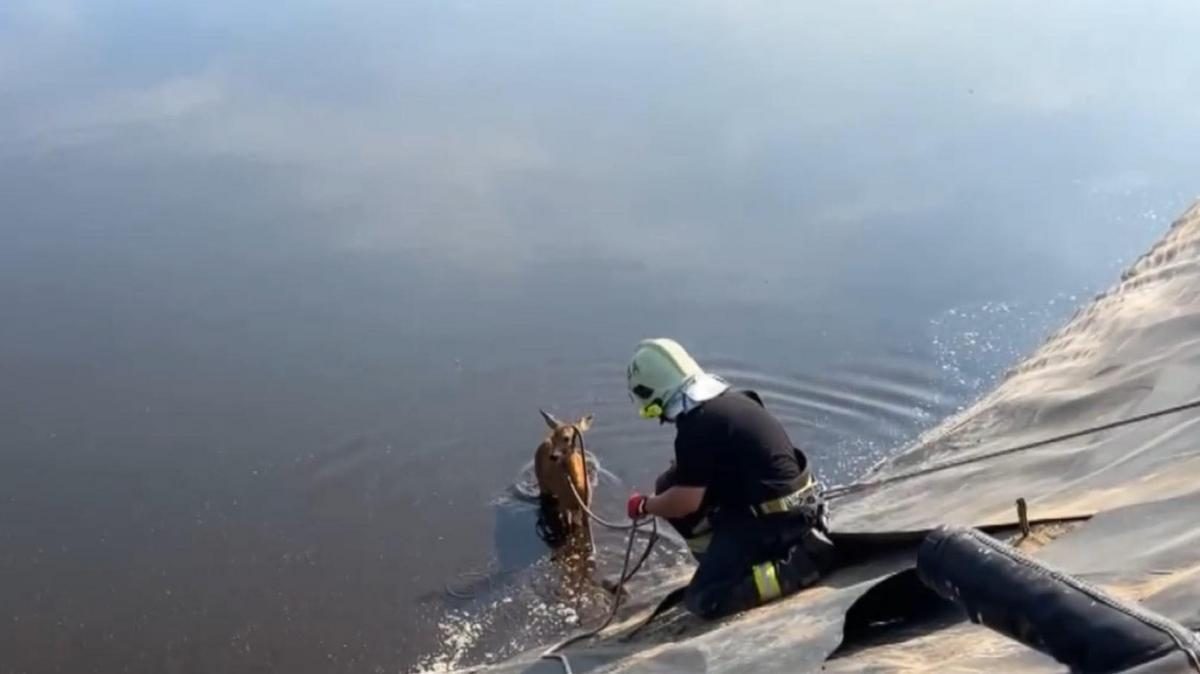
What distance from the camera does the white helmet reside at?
7430 millimetres

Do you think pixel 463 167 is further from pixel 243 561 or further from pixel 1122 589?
pixel 1122 589

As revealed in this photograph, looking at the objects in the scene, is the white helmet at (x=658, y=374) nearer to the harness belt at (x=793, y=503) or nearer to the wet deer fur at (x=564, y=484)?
the harness belt at (x=793, y=503)

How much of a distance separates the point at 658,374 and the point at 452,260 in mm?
7780

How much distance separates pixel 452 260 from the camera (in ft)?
49.0

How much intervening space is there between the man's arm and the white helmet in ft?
1.39

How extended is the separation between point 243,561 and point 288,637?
3.48 ft

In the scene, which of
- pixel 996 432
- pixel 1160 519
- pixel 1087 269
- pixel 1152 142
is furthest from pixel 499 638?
pixel 1152 142

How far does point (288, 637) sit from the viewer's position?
9656 mm

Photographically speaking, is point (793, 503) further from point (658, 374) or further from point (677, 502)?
point (658, 374)

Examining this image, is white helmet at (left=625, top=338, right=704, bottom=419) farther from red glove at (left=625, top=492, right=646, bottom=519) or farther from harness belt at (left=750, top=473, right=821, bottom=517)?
harness belt at (left=750, top=473, right=821, bottom=517)

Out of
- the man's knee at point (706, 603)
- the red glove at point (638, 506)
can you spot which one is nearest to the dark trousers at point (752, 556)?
the man's knee at point (706, 603)

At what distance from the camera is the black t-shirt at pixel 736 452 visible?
732 centimetres

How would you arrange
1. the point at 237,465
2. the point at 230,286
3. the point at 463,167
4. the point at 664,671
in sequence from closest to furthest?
the point at 664,671
the point at 237,465
the point at 230,286
the point at 463,167

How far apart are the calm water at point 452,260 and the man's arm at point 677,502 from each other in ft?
8.10
